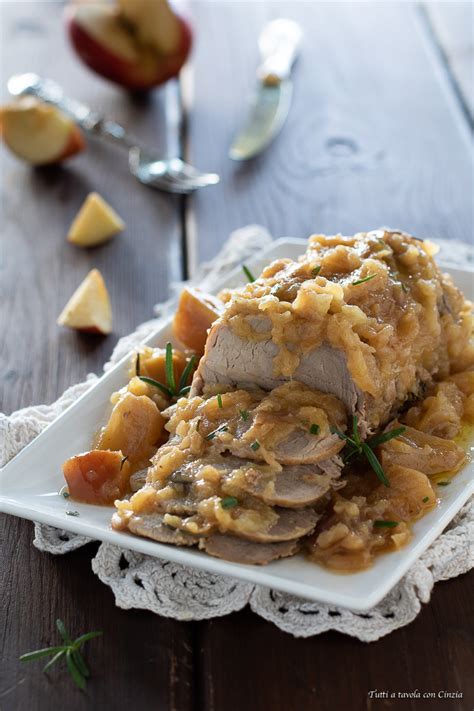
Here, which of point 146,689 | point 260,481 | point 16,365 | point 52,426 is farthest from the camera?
point 16,365

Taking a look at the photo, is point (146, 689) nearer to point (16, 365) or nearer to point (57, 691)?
point (57, 691)

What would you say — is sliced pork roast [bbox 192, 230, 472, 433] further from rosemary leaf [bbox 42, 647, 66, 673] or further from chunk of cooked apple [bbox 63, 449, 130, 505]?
rosemary leaf [bbox 42, 647, 66, 673]

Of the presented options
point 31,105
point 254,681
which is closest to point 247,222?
point 31,105

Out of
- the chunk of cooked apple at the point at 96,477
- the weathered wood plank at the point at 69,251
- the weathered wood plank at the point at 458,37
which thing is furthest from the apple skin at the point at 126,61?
the chunk of cooked apple at the point at 96,477

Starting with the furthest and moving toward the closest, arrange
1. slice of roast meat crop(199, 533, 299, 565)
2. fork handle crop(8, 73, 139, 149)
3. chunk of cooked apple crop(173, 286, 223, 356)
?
1. fork handle crop(8, 73, 139, 149)
2. chunk of cooked apple crop(173, 286, 223, 356)
3. slice of roast meat crop(199, 533, 299, 565)

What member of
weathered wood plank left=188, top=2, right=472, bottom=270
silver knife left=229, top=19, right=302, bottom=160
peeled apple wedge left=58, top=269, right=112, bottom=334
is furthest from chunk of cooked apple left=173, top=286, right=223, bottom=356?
silver knife left=229, top=19, right=302, bottom=160

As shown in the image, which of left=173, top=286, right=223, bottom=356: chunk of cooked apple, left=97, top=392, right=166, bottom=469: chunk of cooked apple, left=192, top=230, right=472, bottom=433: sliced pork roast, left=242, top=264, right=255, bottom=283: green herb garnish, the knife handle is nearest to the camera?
left=192, top=230, right=472, bottom=433: sliced pork roast

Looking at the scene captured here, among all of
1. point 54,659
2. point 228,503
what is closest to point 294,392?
point 228,503
